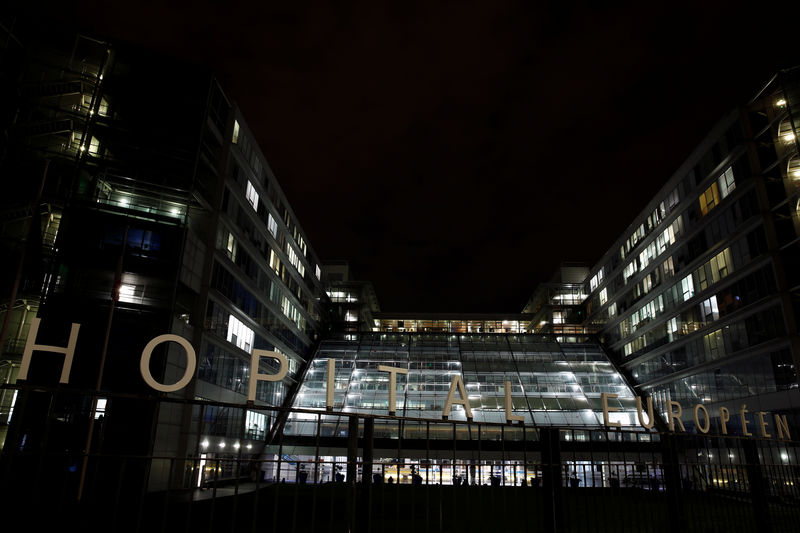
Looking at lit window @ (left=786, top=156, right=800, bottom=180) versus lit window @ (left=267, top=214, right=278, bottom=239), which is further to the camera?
lit window @ (left=267, top=214, right=278, bottom=239)

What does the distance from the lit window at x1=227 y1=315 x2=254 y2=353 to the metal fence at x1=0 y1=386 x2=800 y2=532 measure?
561 centimetres

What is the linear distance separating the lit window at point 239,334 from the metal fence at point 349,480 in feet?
18.4

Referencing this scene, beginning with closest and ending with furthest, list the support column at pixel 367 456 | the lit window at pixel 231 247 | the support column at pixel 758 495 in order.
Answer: the support column at pixel 367 456 < the support column at pixel 758 495 < the lit window at pixel 231 247

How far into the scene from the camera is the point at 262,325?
46219 millimetres

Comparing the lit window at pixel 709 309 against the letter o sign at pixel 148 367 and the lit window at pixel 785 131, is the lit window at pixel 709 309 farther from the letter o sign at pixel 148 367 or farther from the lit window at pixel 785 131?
the letter o sign at pixel 148 367

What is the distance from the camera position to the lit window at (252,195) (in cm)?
4366

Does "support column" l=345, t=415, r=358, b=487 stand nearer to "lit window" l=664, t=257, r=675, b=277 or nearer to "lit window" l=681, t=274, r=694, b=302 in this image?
"lit window" l=681, t=274, r=694, b=302

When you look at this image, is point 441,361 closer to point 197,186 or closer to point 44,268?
point 197,186

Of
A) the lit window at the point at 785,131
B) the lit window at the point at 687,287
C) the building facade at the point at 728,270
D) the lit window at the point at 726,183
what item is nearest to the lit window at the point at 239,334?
the building facade at the point at 728,270

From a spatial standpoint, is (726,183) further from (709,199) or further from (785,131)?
(785,131)

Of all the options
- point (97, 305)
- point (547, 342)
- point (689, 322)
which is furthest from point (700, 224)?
point (97, 305)

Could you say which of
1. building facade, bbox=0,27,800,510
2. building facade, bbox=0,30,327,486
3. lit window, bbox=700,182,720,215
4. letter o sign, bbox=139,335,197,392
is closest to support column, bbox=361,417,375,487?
letter o sign, bbox=139,335,197,392

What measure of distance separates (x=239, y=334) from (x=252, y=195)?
12.6 meters

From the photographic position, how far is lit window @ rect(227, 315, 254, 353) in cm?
3956
